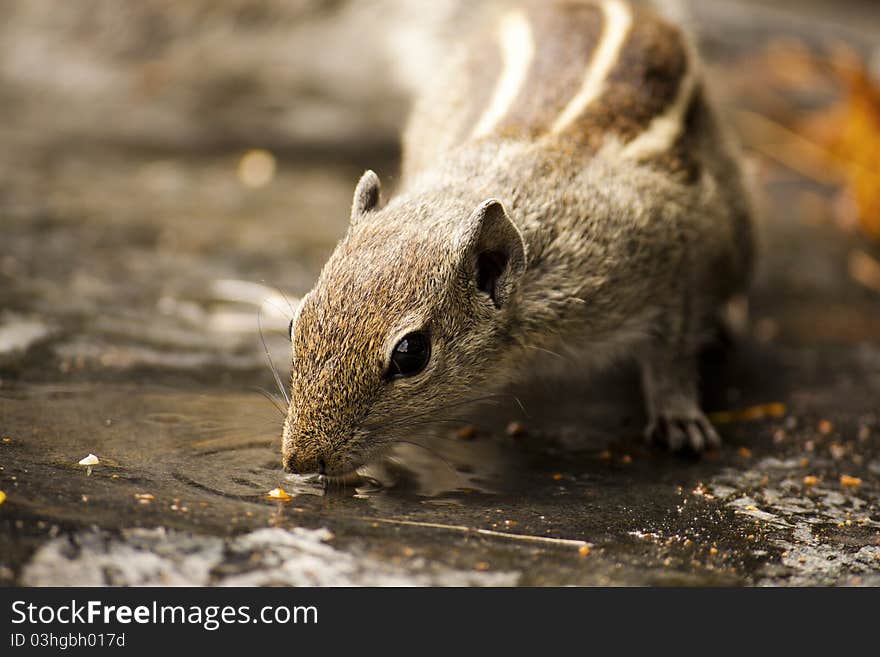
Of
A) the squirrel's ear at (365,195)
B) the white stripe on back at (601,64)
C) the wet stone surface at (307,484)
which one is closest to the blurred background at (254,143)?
the wet stone surface at (307,484)

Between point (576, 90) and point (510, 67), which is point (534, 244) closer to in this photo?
point (576, 90)

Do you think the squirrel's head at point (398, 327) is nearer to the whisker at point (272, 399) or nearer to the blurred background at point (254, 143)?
the whisker at point (272, 399)

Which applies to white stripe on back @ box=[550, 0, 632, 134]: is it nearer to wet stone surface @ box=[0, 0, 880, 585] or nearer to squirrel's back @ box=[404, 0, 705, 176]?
squirrel's back @ box=[404, 0, 705, 176]

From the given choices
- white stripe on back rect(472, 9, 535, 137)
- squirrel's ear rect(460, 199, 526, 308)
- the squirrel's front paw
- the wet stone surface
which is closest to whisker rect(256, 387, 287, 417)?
the wet stone surface

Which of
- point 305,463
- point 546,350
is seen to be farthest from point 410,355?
point 546,350

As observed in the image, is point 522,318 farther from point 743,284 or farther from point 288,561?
point 743,284

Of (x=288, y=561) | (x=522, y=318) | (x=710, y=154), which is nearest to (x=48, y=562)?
(x=288, y=561)
